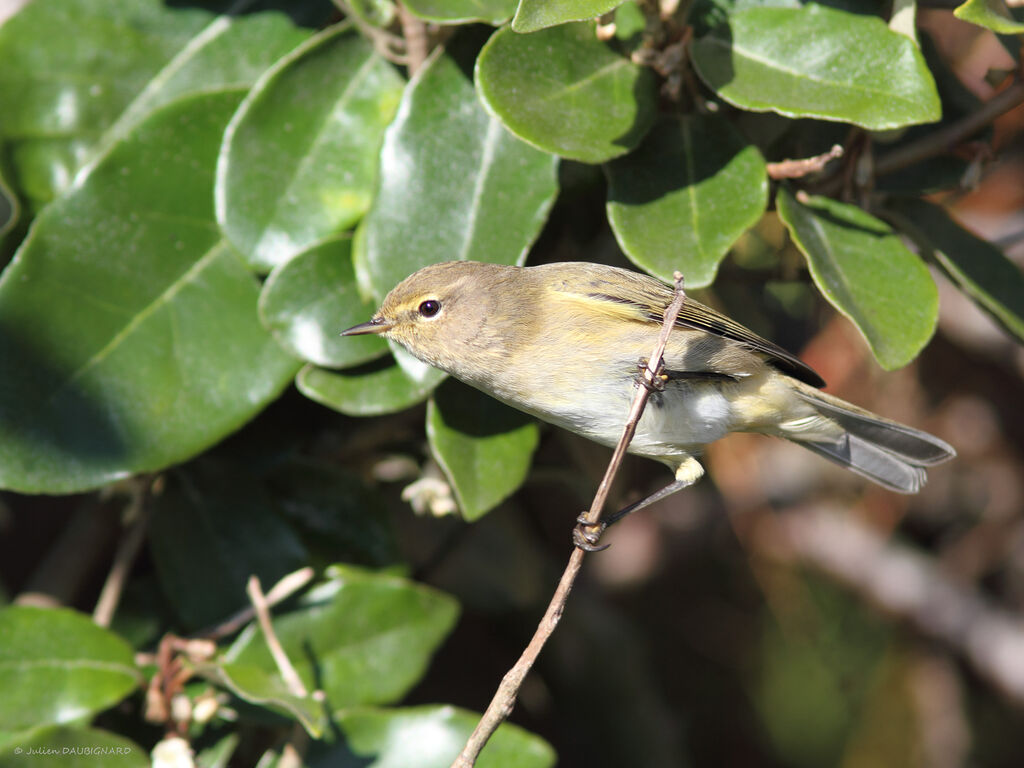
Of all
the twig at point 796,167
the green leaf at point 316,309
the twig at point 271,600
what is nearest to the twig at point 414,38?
the green leaf at point 316,309

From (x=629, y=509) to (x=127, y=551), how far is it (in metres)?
1.31

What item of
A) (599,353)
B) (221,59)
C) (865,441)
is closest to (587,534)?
(599,353)

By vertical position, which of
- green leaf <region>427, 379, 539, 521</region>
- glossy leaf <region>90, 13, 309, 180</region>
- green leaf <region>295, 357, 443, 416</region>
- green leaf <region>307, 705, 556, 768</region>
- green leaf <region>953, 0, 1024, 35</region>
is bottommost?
green leaf <region>307, 705, 556, 768</region>

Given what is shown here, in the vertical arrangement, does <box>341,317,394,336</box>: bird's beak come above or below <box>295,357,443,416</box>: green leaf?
above

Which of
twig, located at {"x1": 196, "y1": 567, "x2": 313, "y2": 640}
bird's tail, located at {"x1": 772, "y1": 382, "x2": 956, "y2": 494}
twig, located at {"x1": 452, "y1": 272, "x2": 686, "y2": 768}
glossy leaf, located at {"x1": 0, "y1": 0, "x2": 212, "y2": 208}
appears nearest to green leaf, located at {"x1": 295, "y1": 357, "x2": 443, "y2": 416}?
twig, located at {"x1": 196, "y1": 567, "x2": 313, "y2": 640}

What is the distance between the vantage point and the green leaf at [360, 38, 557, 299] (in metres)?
2.08

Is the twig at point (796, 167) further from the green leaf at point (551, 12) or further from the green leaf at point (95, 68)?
the green leaf at point (95, 68)

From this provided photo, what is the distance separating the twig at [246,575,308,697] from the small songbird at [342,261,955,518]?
0.67 m

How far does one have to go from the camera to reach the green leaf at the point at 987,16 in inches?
69.6

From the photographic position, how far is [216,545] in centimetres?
240

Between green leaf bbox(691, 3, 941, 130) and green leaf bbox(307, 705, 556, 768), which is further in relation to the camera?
green leaf bbox(307, 705, 556, 768)

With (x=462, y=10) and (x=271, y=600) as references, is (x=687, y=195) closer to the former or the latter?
(x=462, y=10)

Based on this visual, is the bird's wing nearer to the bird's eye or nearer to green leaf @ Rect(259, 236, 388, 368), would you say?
the bird's eye

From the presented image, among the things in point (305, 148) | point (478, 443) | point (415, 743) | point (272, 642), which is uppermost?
point (305, 148)
